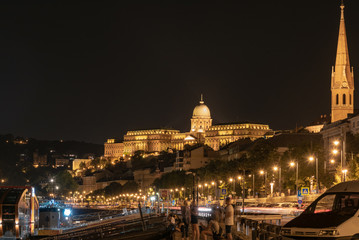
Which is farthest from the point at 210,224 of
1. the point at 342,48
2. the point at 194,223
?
the point at 342,48

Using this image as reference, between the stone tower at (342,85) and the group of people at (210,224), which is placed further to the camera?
the stone tower at (342,85)

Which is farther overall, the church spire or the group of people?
the church spire

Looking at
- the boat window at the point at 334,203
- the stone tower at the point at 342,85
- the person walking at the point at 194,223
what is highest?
the stone tower at the point at 342,85

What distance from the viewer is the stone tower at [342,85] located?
163m

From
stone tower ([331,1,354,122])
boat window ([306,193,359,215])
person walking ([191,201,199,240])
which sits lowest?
person walking ([191,201,199,240])

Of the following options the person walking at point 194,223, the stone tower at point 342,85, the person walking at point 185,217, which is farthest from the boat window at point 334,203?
the stone tower at point 342,85

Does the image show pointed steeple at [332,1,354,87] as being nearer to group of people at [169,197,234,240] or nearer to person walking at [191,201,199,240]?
group of people at [169,197,234,240]

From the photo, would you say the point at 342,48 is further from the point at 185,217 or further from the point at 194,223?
the point at 194,223

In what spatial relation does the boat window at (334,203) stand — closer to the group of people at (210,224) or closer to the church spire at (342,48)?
the group of people at (210,224)

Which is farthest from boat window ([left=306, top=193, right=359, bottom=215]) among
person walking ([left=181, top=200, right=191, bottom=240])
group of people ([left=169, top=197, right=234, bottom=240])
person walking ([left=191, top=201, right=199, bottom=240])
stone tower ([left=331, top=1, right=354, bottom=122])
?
stone tower ([left=331, top=1, right=354, bottom=122])

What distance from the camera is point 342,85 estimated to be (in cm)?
16588

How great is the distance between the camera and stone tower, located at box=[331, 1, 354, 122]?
163000mm

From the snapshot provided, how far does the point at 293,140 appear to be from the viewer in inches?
6821

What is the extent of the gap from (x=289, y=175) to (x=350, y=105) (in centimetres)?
6696
